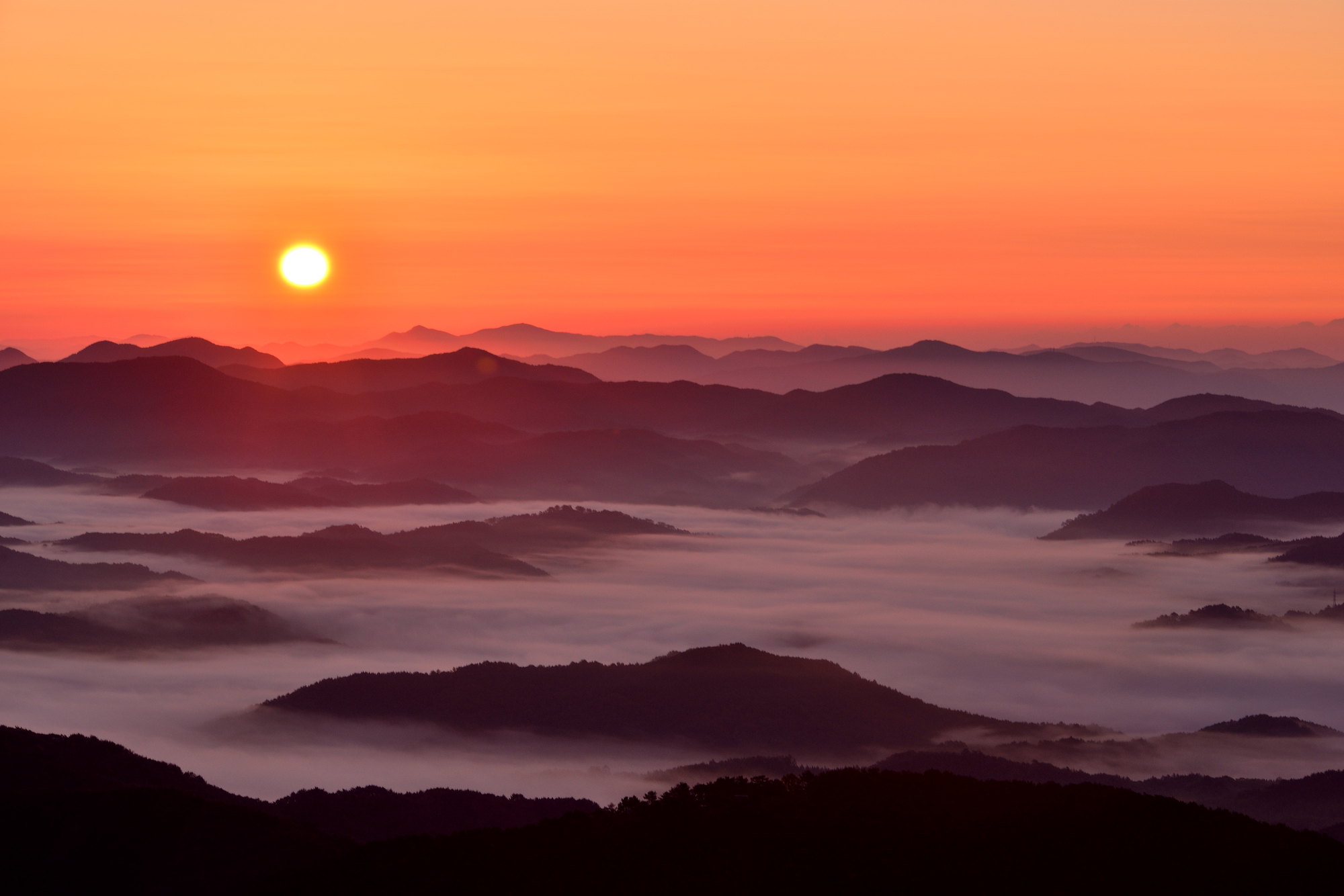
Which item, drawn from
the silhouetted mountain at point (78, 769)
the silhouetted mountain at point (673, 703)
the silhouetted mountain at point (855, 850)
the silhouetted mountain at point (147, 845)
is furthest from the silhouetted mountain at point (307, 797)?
the silhouetted mountain at point (673, 703)

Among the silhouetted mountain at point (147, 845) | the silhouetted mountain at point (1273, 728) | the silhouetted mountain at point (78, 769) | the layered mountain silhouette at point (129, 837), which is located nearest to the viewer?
the silhouetted mountain at point (147, 845)

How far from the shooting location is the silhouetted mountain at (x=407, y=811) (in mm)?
97000

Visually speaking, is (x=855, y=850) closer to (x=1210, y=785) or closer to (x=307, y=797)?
(x=307, y=797)

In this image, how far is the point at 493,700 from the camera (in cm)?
17125

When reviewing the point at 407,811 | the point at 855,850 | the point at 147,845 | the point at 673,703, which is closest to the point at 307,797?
the point at 407,811

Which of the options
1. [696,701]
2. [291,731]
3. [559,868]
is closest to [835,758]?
[696,701]

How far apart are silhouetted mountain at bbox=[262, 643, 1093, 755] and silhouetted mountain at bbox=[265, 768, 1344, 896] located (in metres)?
90.7

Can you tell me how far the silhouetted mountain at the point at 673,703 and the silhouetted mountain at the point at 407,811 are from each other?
56.4 metres

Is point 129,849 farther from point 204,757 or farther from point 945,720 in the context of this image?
point 945,720

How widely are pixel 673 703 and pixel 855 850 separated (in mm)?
105663

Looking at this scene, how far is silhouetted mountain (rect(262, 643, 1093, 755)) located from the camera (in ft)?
532

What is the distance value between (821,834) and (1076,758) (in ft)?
314

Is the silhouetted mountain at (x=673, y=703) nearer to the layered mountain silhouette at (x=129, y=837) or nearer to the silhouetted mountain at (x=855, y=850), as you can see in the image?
the layered mountain silhouette at (x=129, y=837)

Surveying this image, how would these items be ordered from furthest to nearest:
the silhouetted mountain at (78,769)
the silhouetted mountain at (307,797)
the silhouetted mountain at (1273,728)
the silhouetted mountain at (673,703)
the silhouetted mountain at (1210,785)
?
the silhouetted mountain at (1273,728) → the silhouetted mountain at (673,703) → the silhouetted mountain at (1210,785) → the silhouetted mountain at (307,797) → the silhouetted mountain at (78,769)
